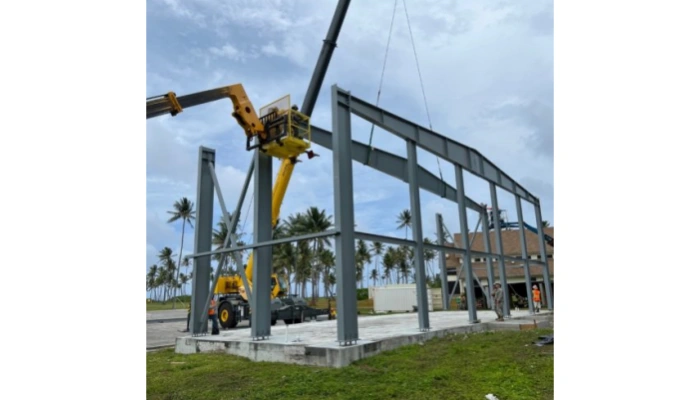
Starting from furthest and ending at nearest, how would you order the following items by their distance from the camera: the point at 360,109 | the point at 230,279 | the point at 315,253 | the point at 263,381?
the point at 315,253 → the point at 230,279 → the point at 360,109 → the point at 263,381

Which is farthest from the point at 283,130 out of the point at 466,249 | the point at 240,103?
the point at 466,249

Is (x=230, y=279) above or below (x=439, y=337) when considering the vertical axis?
above

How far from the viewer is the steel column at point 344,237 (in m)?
8.78

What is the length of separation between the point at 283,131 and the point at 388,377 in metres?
6.39

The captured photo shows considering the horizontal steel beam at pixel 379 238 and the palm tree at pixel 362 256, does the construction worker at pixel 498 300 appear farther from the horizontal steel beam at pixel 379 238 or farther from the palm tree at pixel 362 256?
the palm tree at pixel 362 256

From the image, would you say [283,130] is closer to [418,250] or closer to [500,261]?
[418,250]

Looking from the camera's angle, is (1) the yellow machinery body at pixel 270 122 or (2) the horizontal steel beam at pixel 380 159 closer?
(1) the yellow machinery body at pixel 270 122

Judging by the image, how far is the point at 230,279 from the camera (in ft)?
65.0

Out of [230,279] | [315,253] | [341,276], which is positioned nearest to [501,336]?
[341,276]

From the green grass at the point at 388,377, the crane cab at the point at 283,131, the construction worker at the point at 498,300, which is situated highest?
the crane cab at the point at 283,131

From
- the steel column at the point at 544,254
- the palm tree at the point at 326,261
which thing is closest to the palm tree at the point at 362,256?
the palm tree at the point at 326,261

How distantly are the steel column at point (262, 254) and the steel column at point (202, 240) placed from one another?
1.90 m

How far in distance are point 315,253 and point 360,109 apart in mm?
43925

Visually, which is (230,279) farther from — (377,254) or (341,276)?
(377,254)
